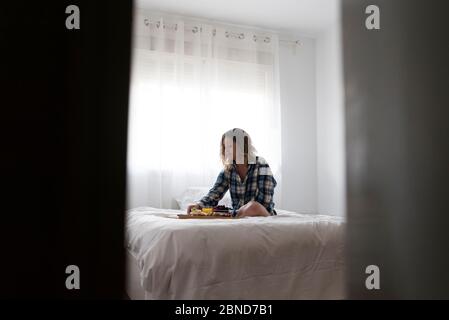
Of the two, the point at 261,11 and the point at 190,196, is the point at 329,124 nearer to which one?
the point at 261,11

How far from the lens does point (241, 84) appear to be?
341cm

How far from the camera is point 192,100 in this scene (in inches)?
126

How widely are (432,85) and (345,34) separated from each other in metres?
0.14

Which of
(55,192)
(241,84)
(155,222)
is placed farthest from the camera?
(241,84)

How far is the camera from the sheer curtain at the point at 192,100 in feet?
10.0

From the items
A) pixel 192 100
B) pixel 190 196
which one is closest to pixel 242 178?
pixel 190 196

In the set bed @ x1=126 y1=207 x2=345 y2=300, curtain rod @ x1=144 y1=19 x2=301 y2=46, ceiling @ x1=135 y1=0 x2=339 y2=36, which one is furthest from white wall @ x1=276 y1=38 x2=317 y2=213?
bed @ x1=126 y1=207 x2=345 y2=300

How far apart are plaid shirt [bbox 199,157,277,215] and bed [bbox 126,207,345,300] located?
52 centimetres

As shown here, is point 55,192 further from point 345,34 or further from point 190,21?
point 190,21

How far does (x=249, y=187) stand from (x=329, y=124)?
1806 millimetres

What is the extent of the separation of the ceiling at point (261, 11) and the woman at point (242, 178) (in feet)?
4.70

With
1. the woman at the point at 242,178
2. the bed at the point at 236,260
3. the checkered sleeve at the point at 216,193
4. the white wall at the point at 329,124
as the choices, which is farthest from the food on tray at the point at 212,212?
the white wall at the point at 329,124

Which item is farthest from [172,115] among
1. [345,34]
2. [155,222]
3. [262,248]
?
[345,34]

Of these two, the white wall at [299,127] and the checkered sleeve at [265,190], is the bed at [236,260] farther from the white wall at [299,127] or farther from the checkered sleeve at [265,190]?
the white wall at [299,127]
